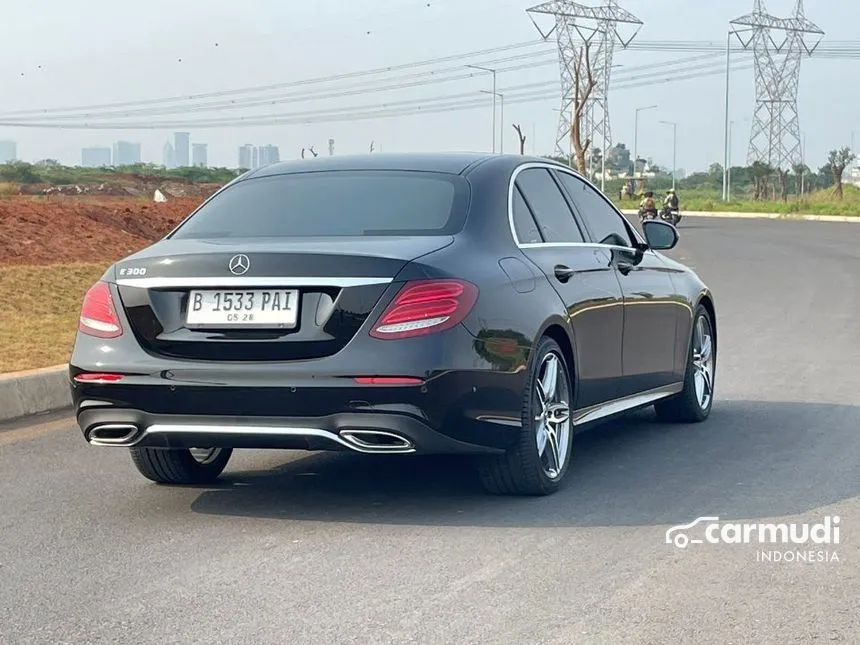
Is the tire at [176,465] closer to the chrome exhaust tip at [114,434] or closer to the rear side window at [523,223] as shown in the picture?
the chrome exhaust tip at [114,434]

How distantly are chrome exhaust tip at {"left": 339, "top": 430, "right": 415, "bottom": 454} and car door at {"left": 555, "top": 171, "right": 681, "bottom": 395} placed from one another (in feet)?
6.87

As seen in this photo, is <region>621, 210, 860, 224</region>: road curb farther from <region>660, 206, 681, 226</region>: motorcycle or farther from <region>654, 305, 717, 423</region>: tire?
<region>654, 305, 717, 423</region>: tire

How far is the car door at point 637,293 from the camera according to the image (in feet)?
26.3

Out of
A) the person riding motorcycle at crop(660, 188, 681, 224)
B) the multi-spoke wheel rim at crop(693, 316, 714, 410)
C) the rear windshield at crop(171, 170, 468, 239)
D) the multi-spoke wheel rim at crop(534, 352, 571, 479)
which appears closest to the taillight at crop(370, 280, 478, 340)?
the rear windshield at crop(171, 170, 468, 239)

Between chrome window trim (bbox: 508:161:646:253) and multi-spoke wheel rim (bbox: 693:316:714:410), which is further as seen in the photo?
multi-spoke wheel rim (bbox: 693:316:714:410)

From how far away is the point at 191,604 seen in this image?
502cm

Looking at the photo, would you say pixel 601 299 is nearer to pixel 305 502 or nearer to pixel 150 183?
pixel 305 502

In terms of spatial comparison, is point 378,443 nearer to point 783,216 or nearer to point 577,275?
point 577,275

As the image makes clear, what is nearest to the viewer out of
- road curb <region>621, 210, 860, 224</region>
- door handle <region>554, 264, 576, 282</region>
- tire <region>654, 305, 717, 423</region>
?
door handle <region>554, 264, 576, 282</region>

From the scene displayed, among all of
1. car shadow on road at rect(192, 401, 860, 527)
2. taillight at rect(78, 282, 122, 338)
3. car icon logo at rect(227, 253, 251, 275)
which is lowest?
car shadow on road at rect(192, 401, 860, 527)

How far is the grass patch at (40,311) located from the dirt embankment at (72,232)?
133 centimetres

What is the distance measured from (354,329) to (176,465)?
1551 mm

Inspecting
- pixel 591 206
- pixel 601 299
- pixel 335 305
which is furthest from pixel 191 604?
pixel 591 206

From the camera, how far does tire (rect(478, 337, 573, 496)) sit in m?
6.59
